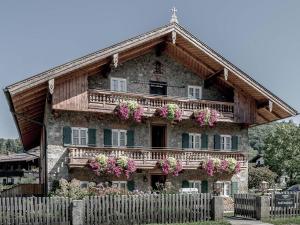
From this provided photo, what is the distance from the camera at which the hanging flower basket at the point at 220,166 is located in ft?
86.4

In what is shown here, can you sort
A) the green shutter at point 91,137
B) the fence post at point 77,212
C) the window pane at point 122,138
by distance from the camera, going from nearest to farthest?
the fence post at point 77,212 → the green shutter at point 91,137 → the window pane at point 122,138

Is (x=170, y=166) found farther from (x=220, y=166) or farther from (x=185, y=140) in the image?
(x=220, y=166)

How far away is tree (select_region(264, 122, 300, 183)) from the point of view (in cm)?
5494

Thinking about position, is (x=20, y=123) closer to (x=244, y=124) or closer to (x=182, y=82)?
(x=182, y=82)

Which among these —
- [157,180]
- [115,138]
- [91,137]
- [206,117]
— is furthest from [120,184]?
[206,117]

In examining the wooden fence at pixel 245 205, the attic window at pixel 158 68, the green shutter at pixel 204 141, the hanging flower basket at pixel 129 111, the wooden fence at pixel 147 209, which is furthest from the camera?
the green shutter at pixel 204 141

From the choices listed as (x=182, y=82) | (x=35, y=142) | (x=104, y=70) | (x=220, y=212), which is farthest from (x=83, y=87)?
(x=35, y=142)

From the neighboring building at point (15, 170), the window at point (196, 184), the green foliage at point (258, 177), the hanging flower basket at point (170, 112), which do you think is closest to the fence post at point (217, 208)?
the hanging flower basket at point (170, 112)

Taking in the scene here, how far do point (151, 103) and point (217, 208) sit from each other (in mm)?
8482

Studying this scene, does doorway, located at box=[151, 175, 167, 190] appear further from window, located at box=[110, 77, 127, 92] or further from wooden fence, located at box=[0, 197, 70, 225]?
wooden fence, located at box=[0, 197, 70, 225]

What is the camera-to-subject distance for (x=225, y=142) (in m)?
28.8

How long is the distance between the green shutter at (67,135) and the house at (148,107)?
0.06 meters

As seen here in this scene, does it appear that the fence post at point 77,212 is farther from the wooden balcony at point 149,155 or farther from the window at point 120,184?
the window at point 120,184

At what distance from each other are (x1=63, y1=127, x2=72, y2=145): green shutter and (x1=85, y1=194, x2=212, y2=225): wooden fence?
6993 millimetres
